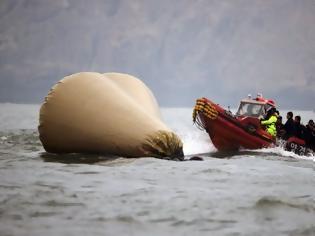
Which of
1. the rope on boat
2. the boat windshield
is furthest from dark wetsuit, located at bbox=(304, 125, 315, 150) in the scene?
the rope on boat

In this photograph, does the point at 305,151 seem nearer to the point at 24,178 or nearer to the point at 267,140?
the point at 267,140

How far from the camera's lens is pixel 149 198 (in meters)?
7.63

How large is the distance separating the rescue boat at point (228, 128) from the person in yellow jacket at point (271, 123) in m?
0.20

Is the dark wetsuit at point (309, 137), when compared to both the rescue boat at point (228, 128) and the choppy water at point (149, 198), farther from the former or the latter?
the choppy water at point (149, 198)

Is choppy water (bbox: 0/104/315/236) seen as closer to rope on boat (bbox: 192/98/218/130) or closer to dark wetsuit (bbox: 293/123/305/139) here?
rope on boat (bbox: 192/98/218/130)

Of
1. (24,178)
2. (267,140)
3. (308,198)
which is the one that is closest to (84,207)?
(24,178)

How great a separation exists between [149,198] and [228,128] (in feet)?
33.5

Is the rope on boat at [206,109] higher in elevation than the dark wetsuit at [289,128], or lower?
higher

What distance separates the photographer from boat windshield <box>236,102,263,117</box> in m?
19.2

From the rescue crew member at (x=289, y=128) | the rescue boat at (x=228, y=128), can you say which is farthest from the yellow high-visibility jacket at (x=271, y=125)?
the rescue crew member at (x=289, y=128)

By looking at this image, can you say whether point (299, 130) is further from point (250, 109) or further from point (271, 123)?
point (250, 109)

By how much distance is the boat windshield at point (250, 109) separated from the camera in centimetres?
1920

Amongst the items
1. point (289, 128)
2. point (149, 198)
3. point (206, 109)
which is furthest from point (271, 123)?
point (149, 198)

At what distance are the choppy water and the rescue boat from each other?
528 cm
